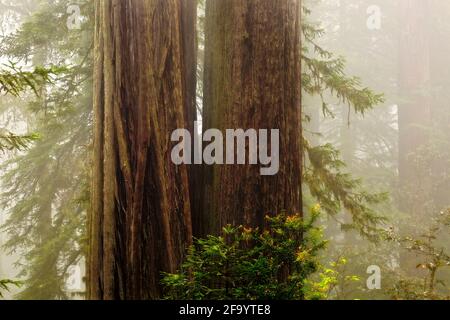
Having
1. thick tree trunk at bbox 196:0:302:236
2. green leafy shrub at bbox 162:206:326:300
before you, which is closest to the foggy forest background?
green leafy shrub at bbox 162:206:326:300

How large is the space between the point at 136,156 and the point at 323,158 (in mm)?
3261

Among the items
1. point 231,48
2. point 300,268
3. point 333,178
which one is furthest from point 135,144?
point 333,178

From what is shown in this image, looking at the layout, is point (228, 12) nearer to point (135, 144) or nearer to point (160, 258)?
point (135, 144)

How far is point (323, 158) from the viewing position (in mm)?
6566

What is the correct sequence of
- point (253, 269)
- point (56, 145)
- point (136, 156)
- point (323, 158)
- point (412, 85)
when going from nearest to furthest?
point (253, 269) < point (136, 156) < point (323, 158) < point (56, 145) < point (412, 85)

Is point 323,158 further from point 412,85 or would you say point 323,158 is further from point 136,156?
point 412,85

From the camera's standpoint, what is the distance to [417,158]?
47.6 feet

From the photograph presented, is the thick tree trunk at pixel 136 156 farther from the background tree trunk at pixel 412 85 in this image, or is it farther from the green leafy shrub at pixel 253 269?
the background tree trunk at pixel 412 85

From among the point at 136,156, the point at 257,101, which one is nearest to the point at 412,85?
the point at 257,101

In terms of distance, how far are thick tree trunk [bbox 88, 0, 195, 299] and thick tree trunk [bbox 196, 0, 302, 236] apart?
0.38m

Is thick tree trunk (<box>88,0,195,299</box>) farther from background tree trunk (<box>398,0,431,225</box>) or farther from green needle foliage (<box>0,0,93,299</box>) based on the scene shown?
background tree trunk (<box>398,0,431,225</box>)

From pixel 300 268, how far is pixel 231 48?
6.67 feet

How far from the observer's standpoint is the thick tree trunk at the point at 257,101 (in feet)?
13.3

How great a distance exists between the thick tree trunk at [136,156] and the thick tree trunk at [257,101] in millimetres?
378
